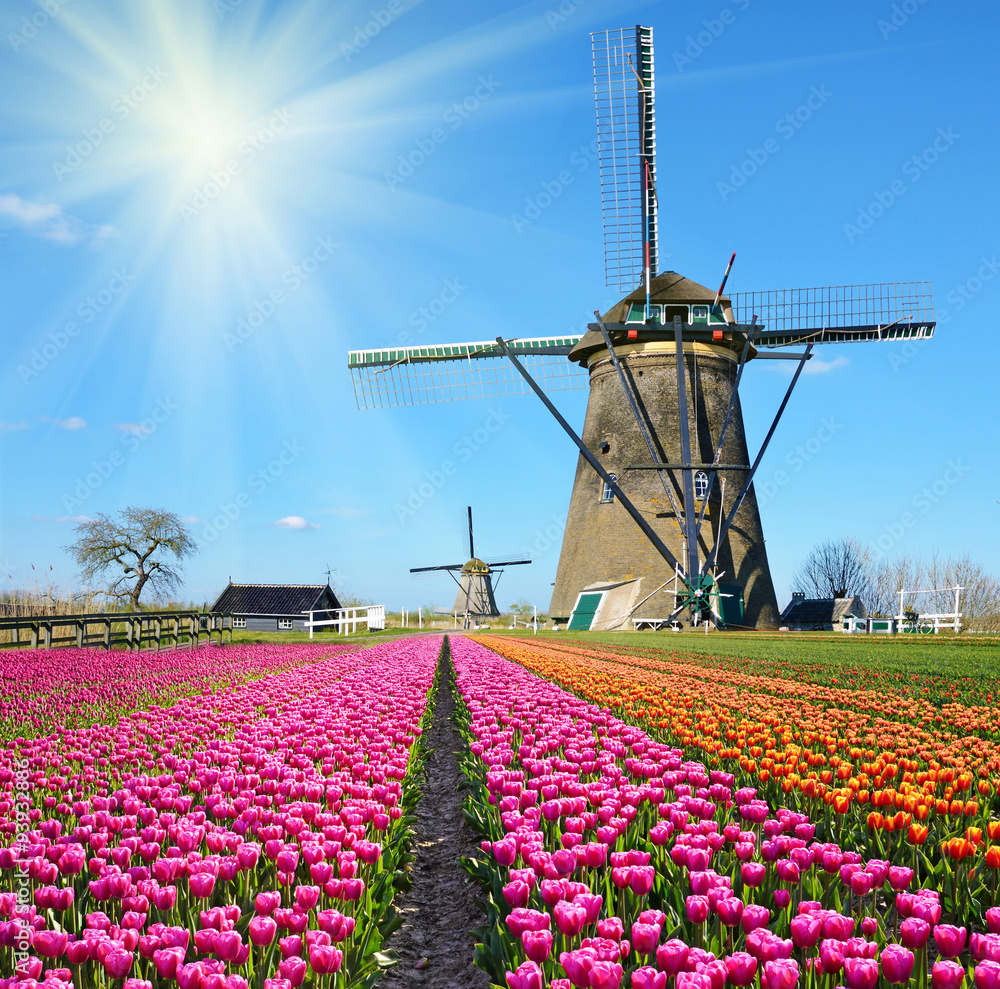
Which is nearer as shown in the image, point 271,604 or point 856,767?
point 856,767

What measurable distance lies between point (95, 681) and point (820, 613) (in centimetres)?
3545

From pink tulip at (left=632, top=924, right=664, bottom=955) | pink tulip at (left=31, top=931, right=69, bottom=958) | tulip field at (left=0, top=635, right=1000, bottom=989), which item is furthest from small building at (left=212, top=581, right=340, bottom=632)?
pink tulip at (left=632, top=924, right=664, bottom=955)

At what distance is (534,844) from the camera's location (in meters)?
2.82

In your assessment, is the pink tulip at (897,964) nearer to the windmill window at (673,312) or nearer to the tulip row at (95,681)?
the tulip row at (95,681)

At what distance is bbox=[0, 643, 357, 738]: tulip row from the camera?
277 inches

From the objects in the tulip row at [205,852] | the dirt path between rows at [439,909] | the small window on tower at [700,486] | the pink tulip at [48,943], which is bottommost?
the dirt path between rows at [439,909]

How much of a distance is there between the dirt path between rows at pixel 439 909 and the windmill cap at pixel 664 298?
2343cm

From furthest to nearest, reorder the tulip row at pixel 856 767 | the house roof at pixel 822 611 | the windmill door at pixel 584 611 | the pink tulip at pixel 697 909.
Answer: the house roof at pixel 822 611
the windmill door at pixel 584 611
the tulip row at pixel 856 767
the pink tulip at pixel 697 909

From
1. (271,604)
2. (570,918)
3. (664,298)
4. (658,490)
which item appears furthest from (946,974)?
(271,604)

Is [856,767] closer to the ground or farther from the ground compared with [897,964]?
closer to the ground

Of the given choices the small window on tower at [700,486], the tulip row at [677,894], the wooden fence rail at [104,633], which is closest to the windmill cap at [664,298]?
the small window on tower at [700,486]

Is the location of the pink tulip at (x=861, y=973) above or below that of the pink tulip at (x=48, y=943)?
above

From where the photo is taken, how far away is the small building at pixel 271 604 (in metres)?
42.4

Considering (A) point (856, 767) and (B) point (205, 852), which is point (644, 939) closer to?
(B) point (205, 852)
